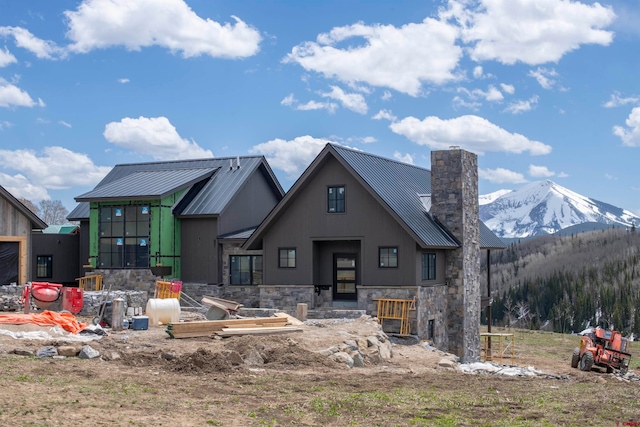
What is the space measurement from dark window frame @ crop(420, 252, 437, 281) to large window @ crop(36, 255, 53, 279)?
19691mm

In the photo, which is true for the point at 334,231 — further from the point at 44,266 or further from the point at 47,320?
the point at 44,266

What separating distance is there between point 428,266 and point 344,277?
135 inches

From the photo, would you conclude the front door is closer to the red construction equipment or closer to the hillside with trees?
the red construction equipment

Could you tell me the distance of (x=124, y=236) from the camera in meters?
36.8

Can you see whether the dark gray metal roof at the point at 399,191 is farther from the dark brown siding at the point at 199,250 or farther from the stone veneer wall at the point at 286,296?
the dark brown siding at the point at 199,250

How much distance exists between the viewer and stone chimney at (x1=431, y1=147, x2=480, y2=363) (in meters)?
32.4

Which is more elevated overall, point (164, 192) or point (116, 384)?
point (164, 192)

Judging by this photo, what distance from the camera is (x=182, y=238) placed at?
37.7 m

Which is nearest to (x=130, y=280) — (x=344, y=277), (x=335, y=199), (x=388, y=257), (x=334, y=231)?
(x=344, y=277)

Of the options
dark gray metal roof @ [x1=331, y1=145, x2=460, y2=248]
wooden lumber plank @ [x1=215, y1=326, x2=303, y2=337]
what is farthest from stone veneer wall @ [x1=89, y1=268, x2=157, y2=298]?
wooden lumber plank @ [x1=215, y1=326, x2=303, y2=337]

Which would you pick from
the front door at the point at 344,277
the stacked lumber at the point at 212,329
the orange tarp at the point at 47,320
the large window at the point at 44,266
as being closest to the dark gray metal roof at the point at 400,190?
the front door at the point at 344,277

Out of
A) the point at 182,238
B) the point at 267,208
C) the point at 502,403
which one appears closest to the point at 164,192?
the point at 182,238

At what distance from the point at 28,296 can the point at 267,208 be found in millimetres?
15491

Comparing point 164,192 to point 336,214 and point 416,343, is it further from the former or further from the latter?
point 416,343
